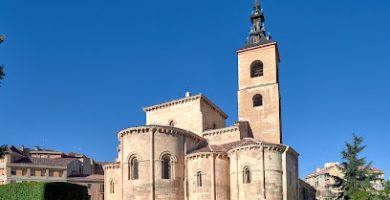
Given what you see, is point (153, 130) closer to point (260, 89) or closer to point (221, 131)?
point (221, 131)

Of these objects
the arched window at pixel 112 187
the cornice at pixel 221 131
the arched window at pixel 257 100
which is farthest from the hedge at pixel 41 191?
the arched window at pixel 257 100

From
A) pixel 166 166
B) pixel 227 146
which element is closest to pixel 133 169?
pixel 166 166

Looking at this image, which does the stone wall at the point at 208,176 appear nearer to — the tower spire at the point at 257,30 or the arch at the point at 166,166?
the arch at the point at 166,166

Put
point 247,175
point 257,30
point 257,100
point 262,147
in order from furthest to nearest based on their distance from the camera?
point 257,30
point 257,100
point 247,175
point 262,147

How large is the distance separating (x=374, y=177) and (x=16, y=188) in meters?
27.6

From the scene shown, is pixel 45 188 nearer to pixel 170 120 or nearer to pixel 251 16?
pixel 170 120

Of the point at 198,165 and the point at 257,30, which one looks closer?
the point at 198,165

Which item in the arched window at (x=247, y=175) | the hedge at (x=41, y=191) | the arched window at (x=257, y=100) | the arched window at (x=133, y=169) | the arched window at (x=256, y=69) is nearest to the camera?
the hedge at (x=41, y=191)

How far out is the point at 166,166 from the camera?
1423 inches

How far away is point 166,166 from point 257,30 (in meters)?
19.7

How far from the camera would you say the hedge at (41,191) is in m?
27.4

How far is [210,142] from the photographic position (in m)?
40.2

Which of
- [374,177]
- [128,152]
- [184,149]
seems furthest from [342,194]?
[128,152]

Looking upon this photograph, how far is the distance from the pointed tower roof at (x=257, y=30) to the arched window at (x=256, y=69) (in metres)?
1.96
